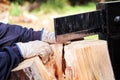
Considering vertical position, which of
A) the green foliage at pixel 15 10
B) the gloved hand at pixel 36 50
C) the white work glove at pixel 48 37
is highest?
the green foliage at pixel 15 10

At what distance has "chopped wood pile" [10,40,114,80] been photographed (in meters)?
2.60

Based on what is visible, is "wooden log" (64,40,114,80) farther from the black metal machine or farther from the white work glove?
the white work glove

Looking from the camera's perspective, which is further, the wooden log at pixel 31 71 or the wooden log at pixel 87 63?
the wooden log at pixel 87 63

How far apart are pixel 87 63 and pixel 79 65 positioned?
7cm

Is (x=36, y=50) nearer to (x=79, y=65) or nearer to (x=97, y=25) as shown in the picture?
(x=79, y=65)

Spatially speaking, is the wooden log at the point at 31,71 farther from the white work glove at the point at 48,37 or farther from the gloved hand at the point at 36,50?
the white work glove at the point at 48,37

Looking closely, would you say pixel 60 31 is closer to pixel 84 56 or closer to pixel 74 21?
pixel 74 21

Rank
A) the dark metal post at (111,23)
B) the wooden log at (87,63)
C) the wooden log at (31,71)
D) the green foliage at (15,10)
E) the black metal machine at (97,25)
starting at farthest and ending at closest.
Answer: the green foliage at (15,10) → the dark metal post at (111,23) → the black metal machine at (97,25) → the wooden log at (87,63) → the wooden log at (31,71)

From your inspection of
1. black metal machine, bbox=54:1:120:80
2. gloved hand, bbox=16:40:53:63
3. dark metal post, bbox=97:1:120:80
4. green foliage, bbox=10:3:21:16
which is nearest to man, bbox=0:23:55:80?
gloved hand, bbox=16:40:53:63

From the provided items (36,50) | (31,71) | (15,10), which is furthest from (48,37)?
(15,10)

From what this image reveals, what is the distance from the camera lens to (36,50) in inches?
108

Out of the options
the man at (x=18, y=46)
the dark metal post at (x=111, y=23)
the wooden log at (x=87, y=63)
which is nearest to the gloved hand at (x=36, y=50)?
the man at (x=18, y=46)

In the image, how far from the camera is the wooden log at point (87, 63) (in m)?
2.68

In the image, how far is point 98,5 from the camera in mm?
3219
